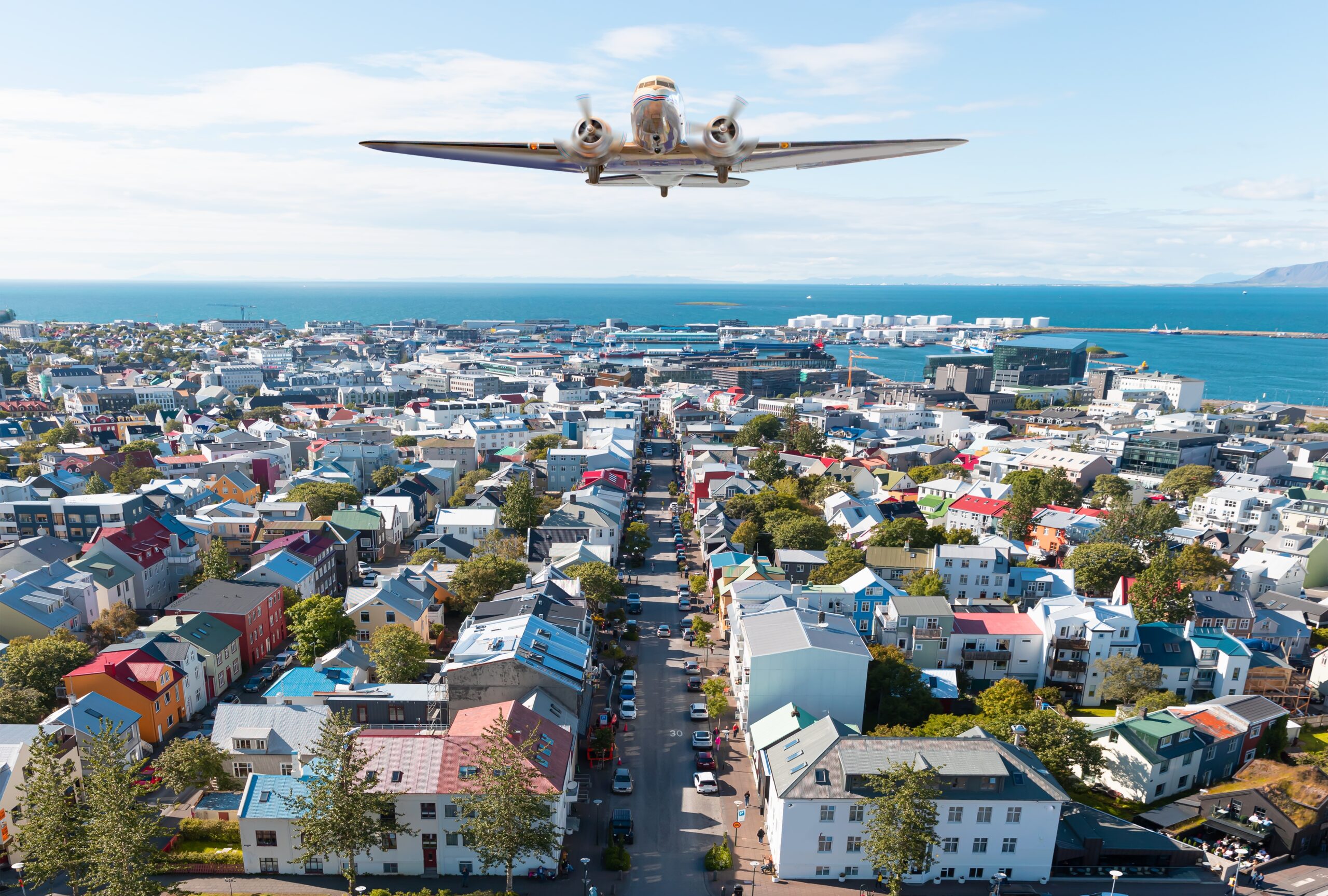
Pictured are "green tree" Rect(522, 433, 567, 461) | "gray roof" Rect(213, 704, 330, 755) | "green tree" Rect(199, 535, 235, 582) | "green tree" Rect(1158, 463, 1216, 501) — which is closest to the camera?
"gray roof" Rect(213, 704, 330, 755)

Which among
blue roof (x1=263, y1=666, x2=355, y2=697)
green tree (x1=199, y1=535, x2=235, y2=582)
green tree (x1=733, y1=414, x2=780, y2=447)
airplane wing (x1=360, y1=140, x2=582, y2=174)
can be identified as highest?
airplane wing (x1=360, y1=140, x2=582, y2=174)

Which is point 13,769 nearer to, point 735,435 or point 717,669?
point 717,669

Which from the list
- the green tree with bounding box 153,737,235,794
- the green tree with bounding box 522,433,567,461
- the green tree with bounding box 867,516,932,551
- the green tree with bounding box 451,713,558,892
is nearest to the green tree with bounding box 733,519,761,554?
the green tree with bounding box 867,516,932,551

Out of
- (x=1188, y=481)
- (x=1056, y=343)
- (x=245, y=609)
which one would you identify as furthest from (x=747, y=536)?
(x=1056, y=343)

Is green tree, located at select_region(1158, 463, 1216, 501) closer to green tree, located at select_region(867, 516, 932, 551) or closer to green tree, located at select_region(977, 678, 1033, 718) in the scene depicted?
green tree, located at select_region(867, 516, 932, 551)

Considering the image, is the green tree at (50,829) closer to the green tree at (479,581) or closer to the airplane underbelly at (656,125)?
the green tree at (479,581)

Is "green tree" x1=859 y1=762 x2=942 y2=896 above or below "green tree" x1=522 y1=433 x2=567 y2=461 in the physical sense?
below

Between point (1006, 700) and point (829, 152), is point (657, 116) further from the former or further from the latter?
point (1006, 700)

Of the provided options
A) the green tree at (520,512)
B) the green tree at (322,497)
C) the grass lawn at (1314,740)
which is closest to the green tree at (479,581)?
the green tree at (520,512)
